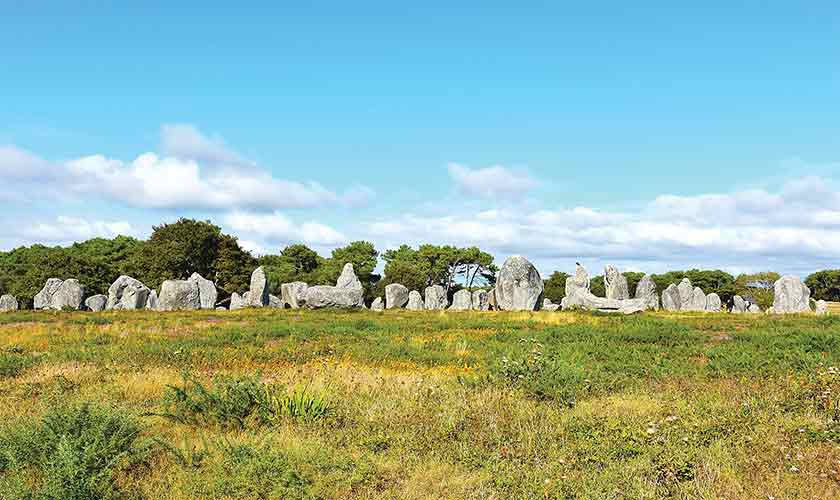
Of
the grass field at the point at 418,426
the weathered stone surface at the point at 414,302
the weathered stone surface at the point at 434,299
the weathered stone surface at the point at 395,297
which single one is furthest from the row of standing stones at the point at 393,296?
the grass field at the point at 418,426

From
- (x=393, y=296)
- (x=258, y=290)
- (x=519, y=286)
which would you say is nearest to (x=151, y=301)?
(x=258, y=290)

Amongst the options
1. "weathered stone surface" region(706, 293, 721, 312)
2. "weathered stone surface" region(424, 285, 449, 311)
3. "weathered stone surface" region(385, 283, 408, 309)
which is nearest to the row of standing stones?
"weathered stone surface" region(385, 283, 408, 309)

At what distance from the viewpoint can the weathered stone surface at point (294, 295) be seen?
128 ft

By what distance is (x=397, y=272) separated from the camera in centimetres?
7569

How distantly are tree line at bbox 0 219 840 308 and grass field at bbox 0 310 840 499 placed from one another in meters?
48.3

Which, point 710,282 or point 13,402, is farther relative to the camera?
point 710,282

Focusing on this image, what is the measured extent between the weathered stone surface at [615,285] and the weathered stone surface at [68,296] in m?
36.9

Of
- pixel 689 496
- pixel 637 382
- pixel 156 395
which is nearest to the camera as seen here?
pixel 689 496

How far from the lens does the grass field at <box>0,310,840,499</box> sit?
18.7 ft

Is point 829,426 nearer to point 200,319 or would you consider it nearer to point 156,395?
point 156,395

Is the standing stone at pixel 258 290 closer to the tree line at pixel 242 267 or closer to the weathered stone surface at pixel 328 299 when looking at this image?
the weathered stone surface at pixel 328 299

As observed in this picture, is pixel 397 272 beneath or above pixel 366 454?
above

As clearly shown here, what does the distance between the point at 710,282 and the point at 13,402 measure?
273 ft

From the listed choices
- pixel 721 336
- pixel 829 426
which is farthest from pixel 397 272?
pixel 829 426
